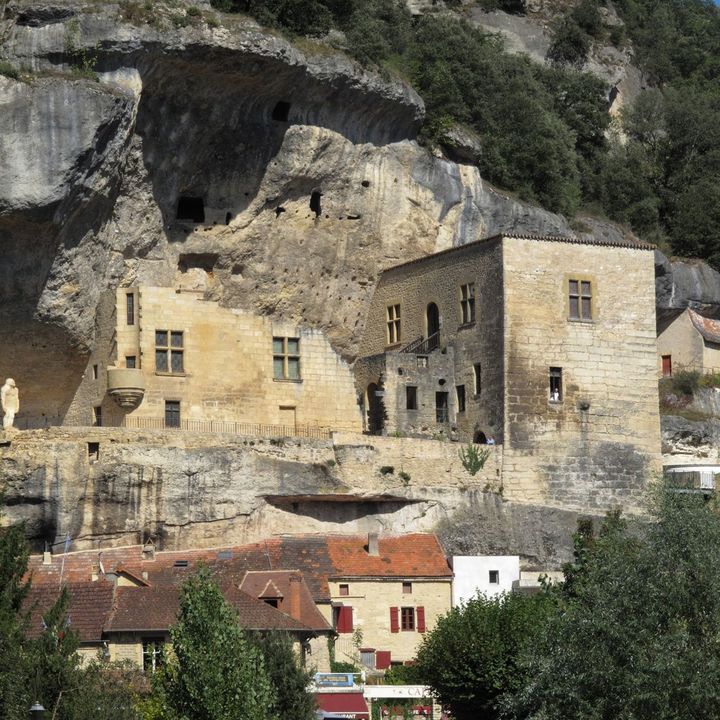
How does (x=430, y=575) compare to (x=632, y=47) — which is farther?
(x=632, y=47)

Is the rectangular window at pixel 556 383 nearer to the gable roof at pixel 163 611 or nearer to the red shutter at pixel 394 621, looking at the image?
the red shutter at pixel 394 621

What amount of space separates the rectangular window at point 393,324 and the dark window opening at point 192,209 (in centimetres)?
667

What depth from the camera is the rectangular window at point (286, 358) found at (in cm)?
5562

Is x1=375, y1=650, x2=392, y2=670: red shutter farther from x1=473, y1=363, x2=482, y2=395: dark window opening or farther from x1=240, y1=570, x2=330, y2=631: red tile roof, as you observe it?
x1=473, y1=363, x2=482, y2=395: dark window opening

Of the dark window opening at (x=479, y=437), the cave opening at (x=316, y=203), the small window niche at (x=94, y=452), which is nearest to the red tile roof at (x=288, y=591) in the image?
the small window niche at (x=94, y=452)

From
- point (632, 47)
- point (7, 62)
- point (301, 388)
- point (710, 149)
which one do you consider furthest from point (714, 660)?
point (632, 47)

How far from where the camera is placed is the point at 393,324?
60.7m

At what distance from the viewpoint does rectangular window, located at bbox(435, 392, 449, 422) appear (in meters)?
57.7

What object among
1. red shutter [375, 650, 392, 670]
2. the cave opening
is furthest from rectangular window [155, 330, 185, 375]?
red shutter [375, 650, 392, 670]

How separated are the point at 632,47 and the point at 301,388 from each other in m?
32.5

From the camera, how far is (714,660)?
38.0 meters

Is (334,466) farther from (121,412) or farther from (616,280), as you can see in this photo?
(616,280)

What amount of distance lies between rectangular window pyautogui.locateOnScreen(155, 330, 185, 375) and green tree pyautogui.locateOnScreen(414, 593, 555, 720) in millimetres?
10407

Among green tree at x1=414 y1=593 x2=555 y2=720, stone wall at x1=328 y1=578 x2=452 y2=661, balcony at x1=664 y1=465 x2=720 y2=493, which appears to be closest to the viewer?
green tree at x1=414 y1=593 x2=555 y2=720
